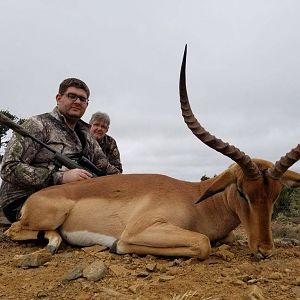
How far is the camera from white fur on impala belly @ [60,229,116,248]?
5.35 metres

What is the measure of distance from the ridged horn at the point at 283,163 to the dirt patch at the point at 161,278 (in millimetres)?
861

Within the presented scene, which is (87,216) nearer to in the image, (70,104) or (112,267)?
(112,267)

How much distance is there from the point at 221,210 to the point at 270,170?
946 millimetres

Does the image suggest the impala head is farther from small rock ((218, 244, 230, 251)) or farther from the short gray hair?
the short gray hair

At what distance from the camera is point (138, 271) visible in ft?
13.9

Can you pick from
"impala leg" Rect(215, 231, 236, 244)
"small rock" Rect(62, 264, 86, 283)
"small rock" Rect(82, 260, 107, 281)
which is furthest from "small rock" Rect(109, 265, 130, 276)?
"impala leg" Rect(215, 231, 236, 244)

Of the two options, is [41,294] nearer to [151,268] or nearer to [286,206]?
[151,268]

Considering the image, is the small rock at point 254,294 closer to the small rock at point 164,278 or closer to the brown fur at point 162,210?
the small rock at point 164,278

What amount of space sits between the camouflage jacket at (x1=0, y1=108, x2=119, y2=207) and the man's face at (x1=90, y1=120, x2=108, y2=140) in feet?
7.38

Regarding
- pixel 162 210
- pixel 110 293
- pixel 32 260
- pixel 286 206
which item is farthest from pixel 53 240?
pixel 286 206

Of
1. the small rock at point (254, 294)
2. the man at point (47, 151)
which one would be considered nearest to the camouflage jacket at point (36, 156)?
the man at point (47, 151)

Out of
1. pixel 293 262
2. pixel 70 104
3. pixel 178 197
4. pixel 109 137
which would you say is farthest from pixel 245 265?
pixel 109 137

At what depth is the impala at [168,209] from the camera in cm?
471

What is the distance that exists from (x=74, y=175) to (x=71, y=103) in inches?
58.9
